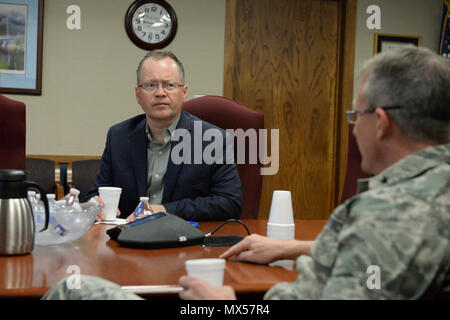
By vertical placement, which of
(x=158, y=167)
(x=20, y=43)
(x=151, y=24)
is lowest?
→ (x=158, y=167)

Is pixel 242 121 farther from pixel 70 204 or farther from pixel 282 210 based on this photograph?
pixel 70 204

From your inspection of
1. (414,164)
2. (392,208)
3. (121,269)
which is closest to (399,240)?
(392,208)

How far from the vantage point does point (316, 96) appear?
455 cm

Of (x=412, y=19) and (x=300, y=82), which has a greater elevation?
(x=412, y=19)

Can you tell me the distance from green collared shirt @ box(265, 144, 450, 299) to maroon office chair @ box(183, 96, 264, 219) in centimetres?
171

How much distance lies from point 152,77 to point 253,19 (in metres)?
2.24

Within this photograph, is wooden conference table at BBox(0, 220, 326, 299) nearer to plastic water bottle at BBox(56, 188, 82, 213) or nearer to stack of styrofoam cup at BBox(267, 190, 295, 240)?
plastic water bottle at BBox(56, 188, 82, 213)

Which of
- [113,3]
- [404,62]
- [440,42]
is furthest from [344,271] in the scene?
[440,42]

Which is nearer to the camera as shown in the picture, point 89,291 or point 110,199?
point 89,291

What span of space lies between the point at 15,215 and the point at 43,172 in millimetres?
2460

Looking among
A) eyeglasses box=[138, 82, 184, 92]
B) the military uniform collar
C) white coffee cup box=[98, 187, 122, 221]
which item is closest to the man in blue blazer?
eyeglasses box=[138, 82, 184, 92]

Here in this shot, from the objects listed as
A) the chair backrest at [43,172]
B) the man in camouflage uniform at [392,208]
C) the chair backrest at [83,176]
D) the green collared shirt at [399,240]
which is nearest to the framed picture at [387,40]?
the chair backrest at [83,176]

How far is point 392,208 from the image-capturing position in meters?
0.78
